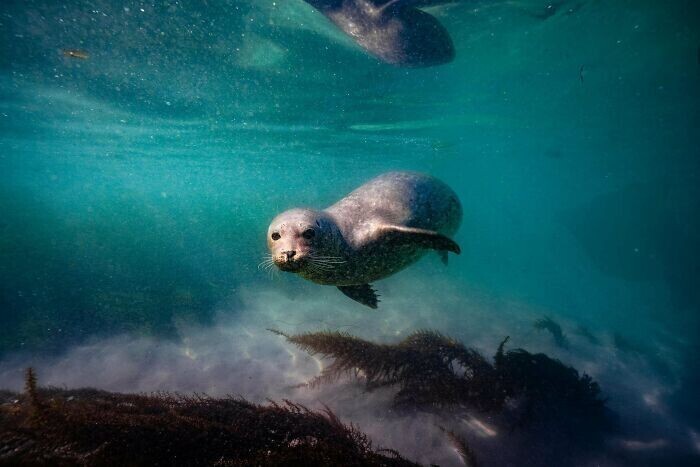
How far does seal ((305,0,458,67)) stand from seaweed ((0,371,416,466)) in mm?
7196

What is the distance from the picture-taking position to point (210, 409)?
120 inches

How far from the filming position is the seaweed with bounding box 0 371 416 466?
2.13 metres

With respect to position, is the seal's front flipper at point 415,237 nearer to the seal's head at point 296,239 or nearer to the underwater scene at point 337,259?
the underwater scene at point 337,259

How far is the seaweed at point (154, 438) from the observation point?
2135 mm

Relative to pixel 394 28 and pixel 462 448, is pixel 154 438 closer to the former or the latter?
pixel 462 448

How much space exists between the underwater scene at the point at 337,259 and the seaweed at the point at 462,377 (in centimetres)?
3

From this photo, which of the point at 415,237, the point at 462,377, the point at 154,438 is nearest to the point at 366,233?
the point at 415,237

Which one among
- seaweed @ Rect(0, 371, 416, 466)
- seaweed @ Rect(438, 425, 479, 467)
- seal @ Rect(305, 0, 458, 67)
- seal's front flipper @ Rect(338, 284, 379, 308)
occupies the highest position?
seal @ Rect(305, 0, 458, 67)

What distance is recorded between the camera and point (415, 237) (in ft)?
12.0

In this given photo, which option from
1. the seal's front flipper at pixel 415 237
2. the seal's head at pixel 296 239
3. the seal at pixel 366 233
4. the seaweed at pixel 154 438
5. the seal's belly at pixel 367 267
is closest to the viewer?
the seaweed at pixel 154 438

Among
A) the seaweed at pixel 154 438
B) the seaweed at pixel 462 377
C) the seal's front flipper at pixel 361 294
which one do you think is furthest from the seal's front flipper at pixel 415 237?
the seaweed at pixel 154 438

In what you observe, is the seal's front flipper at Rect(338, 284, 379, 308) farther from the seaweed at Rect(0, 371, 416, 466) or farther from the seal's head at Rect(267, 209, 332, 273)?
the seaweed at Rect(0, 371, 416, 466)

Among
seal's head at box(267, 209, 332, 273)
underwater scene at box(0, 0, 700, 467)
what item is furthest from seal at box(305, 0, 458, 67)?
seal's head at box(267, 209, 332, 273)

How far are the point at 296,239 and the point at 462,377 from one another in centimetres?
322
